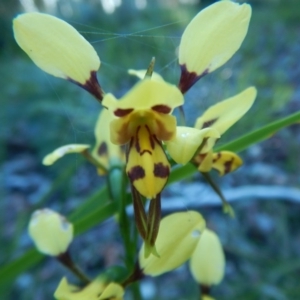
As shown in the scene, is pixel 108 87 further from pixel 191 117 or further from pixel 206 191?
pixel 206 191

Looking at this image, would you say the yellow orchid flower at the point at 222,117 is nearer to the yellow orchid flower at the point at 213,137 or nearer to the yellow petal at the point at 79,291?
the yellow orchid flower at the point at 213,137

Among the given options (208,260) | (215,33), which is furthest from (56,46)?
(208,260)

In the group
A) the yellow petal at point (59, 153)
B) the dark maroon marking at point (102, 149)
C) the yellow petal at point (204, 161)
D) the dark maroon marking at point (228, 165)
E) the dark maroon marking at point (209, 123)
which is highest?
the yellow petal at point (59, 153)

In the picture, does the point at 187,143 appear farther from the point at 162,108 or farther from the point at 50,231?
the point at 50,231

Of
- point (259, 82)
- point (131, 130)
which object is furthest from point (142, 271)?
point (259, 82)

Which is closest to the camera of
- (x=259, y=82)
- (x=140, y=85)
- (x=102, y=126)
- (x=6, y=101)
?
(x=140, y=85)

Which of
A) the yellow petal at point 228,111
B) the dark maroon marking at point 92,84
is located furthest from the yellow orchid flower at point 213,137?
the dark maroon marking at point 92,84
